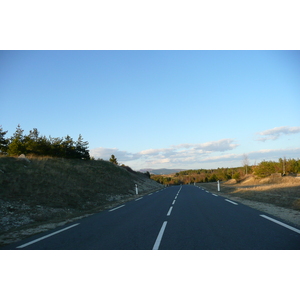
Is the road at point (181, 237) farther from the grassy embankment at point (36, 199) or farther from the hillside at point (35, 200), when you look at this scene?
the grassy embankment at point (36, 199)

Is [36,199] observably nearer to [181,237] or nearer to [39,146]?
[181,237]

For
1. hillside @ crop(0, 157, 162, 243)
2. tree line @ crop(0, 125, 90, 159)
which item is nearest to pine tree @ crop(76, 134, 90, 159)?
tree line @ crop(0, 125, 90, 159)

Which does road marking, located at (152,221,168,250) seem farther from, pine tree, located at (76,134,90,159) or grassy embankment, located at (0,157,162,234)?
pine tree, located at (76,134,90,159)

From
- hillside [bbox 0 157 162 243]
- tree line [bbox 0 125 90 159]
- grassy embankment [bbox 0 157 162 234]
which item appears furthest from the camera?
tree line [bbox 0 125 90 159]

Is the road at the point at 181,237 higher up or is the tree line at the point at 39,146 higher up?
the tree line at the point at 39,146

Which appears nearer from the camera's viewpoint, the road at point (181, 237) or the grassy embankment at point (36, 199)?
the road at point (181, 237)

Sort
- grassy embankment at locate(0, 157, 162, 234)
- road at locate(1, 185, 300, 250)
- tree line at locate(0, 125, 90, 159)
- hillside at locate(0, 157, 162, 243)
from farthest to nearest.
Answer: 1. tree line at locate(0, 125, 90, 159)
2. grassy embankment at locate(0, 157, 162, 234)
3. hillside at locate(0, 157, 162, 243)
4. road at locate(1, 185, 300, 250)

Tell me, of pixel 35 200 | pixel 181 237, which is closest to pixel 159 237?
pixel 181 237

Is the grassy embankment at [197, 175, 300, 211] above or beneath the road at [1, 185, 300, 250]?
beneath

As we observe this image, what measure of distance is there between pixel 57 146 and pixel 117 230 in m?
31.4

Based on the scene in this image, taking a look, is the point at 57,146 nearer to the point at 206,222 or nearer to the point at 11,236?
→ the point at 11,236

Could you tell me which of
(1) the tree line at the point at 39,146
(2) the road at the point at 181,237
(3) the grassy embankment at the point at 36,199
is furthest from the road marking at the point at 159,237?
(1) the tree line at the point at 39,146

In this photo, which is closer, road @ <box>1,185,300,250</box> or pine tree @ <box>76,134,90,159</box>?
road @ <box>1,185,300,250</box>
